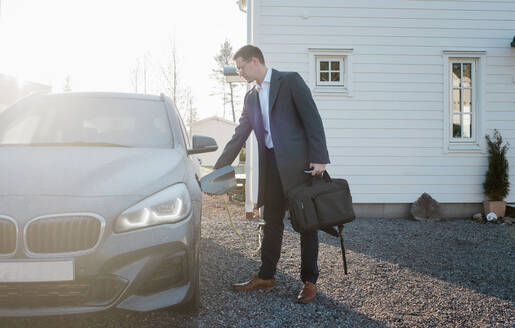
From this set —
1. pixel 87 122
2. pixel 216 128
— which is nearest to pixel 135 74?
pixel 216 128

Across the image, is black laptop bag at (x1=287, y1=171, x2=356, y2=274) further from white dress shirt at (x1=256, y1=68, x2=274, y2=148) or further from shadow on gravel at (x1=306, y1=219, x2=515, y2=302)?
shadow on gravel at (x1=306, y1=219, x2=515, y2=302)

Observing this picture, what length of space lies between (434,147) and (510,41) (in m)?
2.46

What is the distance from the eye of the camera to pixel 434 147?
289 inches

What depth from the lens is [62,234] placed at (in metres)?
1.97

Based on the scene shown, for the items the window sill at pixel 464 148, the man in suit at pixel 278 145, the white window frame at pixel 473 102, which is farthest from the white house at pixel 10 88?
the man in suit at pixel 278 145

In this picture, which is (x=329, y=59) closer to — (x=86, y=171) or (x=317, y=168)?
(x=317, y=168)

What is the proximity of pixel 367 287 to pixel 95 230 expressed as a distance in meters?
2.43

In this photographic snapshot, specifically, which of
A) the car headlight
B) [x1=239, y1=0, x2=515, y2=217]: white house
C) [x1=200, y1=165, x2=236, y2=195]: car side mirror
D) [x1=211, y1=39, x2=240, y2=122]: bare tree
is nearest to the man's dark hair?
[x1=200, y1=165, x2=236, y2=195]: car side mirror

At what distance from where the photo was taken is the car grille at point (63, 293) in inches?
75.4

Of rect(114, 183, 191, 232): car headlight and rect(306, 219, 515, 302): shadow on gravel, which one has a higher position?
rect(114, 183, 191, 232): car headlight

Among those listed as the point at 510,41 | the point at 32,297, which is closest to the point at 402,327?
the point at 32,297

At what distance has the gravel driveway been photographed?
271cm

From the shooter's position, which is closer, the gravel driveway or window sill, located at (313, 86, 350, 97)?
the gravel driveway

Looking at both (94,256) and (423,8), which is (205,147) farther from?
(423,8)
